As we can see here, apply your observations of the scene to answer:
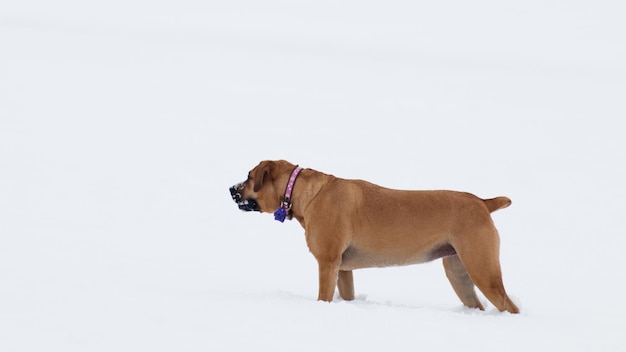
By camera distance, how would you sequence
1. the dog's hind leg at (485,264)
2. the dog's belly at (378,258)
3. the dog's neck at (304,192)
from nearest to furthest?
the dog's hind leg at (485,264), the dog's belly at (378,258), the dog's neck at (304,192)

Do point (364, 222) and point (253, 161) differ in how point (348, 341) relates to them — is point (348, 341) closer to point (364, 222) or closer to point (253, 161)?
point (364, 222)

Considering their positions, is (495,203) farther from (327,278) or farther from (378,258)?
(327,278)

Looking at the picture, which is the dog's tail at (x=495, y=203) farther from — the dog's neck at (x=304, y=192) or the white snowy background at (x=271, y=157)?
the dog's neck at (x=304, y=192)

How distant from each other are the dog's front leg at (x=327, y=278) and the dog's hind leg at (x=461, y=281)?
43.4 inches

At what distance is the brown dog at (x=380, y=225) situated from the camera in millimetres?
7112

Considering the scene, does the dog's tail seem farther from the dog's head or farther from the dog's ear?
the dog's ear

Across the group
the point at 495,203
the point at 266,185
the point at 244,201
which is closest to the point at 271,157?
the point at 244,201

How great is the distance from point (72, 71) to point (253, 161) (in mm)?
9721

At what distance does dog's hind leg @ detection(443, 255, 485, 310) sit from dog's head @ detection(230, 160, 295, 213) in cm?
164

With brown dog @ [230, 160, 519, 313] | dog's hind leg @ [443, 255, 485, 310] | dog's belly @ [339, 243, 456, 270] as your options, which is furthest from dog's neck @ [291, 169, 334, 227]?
dog's hind leg @ [443, 255, 485, 310]

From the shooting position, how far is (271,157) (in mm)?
18109

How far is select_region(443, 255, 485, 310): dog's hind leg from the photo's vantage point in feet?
24.9

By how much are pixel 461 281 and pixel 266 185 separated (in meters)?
1.99

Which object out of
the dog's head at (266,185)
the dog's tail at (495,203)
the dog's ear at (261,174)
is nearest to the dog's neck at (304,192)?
Result: the dog's head at (266,185)
